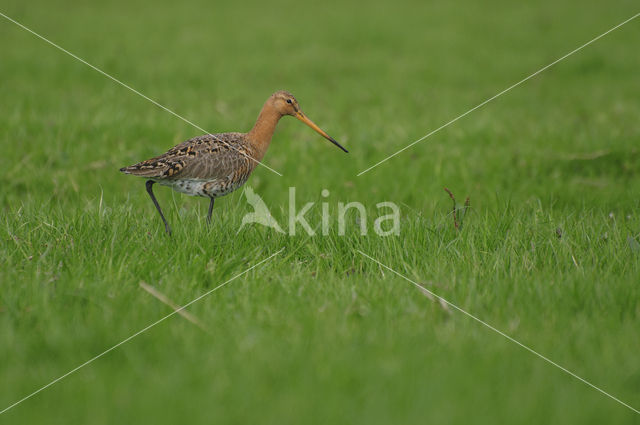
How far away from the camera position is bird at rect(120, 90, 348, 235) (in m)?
4.92

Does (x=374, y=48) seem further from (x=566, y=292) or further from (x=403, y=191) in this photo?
(x=566, y=292)

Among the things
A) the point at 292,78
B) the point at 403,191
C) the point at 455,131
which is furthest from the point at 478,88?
the point at 403,191

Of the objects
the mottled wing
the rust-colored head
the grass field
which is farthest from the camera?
the rust-colored head

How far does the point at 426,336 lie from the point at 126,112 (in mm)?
7136

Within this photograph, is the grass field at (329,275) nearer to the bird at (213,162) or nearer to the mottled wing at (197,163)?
the bird at (213,162)

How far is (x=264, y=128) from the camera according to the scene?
5289 millimetres

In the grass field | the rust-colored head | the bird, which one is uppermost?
the rust-colored head

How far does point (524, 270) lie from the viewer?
4559mm

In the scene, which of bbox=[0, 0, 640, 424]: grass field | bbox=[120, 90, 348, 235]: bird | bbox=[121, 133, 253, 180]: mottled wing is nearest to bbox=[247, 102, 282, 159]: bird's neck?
bbox=[120, 90, 348, 235]: bird

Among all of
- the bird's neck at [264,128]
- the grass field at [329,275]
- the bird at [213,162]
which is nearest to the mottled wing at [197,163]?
the bird at [213,162]

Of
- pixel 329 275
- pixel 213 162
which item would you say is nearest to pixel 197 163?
pixel 213 162

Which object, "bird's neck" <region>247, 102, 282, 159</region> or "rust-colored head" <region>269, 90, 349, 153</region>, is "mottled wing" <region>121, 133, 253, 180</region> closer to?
"bird's neck" <region>247, 102, 282, 159</region>

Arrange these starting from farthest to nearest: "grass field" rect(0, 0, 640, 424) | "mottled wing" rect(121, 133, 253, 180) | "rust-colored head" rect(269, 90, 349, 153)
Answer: "rust-colored head" rect(269, 90, 349, 153) → "mottled wing" rect(121, 133, 253, 180) → "grass field" rect(0, 0, 640, 424)

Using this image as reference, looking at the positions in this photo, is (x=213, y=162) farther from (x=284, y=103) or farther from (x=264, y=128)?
(x=284, y=103)
